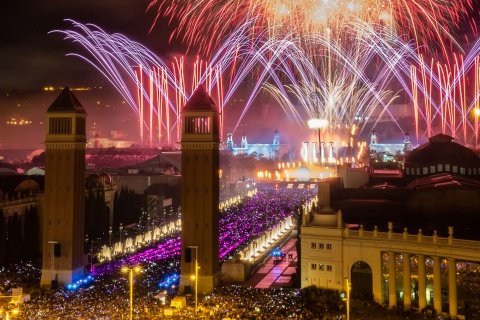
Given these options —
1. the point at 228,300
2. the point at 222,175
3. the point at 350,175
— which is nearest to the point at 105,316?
the point at 228,300

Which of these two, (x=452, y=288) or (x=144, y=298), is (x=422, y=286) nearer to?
(x=452, y=288)

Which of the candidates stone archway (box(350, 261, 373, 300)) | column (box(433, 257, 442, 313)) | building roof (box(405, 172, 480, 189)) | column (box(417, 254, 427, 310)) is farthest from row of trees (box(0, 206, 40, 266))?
building roof (box(405, 172, 480, 189))

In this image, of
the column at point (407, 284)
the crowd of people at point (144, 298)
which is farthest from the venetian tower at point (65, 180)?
the column at point (407, 284)

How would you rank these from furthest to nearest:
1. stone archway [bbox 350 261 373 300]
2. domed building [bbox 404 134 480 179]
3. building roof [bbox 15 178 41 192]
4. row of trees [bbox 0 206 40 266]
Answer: building roof [bbox 15 178 41 192]
domed building [bbox 404 134 480 179]
row of trees [bbox 0 206 40 266]
stone archway [bbox 350 261 373 300]

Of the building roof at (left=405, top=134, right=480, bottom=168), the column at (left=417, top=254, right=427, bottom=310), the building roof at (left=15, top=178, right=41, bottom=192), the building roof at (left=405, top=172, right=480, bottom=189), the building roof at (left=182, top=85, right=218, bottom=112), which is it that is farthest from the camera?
the building roof at (left=15, top=178, right=41, bottom=192)

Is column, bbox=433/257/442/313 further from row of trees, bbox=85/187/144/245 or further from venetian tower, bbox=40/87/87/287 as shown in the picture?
row of trees, bbox=85/187/144/245

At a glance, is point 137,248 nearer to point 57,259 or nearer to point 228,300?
point 57,259

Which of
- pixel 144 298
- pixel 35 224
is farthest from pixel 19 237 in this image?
pixel 144 298
